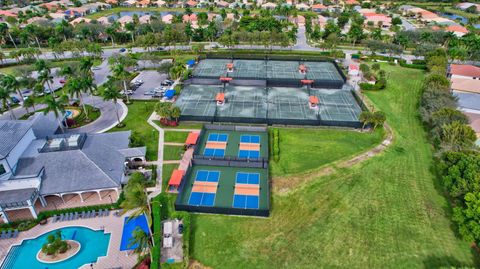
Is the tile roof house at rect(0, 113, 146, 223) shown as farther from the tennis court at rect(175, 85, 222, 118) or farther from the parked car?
the parked car

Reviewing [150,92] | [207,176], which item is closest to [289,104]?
[207,176]

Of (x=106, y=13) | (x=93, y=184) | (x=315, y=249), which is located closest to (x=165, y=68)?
(x=93, y=184)

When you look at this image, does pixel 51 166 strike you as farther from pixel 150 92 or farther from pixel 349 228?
pixel 349 228

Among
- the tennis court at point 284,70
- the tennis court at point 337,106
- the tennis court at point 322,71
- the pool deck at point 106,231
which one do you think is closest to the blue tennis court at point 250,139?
the tennis court at point 337,106

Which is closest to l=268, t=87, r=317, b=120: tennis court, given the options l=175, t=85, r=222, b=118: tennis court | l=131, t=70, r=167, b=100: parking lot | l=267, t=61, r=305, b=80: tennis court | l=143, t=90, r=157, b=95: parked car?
l=267, t=61, r=305, b=80: tennis court

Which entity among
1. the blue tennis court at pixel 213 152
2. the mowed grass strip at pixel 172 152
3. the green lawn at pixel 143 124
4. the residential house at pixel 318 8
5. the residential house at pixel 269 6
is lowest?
the mowed grass strip at pixel 172 152

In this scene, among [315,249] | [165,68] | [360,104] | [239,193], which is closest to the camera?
[315,249]

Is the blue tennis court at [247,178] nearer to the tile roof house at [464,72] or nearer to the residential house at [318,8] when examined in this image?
the tile roof house at [464,72]

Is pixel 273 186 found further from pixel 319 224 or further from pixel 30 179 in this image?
pixel 30 179
